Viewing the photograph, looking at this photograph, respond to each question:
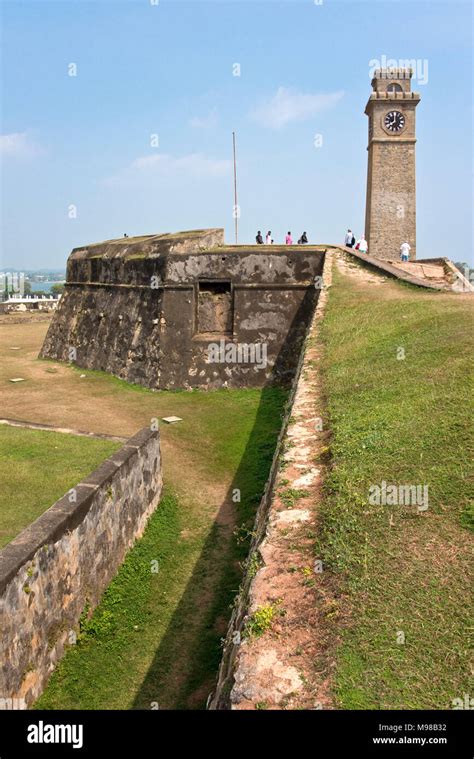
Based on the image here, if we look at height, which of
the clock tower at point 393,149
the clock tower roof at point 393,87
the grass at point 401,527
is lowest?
the grass at point 401,527

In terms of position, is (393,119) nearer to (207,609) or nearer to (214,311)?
(214,311)

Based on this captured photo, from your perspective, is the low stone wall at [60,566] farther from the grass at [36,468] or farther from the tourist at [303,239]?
the tourist at [303,239]

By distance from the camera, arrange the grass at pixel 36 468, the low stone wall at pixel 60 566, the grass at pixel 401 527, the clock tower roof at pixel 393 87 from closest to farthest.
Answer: the grass at pixel 401 527 < the low stone wall at pixel 60 566 < the grass at pixel 36 468 < the clock tower roof at pixel 393 87

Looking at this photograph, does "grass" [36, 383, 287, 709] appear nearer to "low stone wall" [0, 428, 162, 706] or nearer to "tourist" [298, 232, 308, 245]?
"low stone wall" [0, 428, 162, 706]

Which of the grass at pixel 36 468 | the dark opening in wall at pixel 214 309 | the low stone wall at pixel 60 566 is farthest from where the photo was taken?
the dark opening in wall at pixel 214 309

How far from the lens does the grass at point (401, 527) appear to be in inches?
98.4

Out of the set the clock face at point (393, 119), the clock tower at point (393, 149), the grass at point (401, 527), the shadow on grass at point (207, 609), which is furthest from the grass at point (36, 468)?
the clock face at point (393, 119)

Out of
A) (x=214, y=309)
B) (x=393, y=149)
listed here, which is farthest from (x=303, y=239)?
(x=393, y=149)

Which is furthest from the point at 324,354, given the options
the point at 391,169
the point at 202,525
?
the point at 391,169

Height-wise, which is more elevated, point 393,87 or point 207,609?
point 393,87

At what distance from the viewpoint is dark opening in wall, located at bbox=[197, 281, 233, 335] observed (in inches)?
542

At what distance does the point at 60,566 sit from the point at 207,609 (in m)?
1.59

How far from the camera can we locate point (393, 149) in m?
30.8
